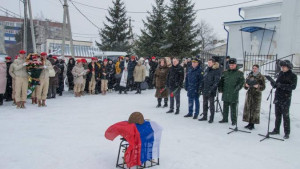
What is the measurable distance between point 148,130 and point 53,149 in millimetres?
2250

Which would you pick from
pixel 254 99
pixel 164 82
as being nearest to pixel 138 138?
pixel 254 99

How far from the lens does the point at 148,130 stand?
4.70 m

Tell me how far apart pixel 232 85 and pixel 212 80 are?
2.13ft

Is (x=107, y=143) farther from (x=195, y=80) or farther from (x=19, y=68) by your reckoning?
(x=19, y=68)

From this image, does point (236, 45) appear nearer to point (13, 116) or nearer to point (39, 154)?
point (13, 116)

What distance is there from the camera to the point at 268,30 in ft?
72.1

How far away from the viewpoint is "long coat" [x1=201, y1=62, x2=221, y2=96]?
8.49m

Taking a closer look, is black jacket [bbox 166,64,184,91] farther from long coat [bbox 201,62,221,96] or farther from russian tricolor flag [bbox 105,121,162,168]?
russian tricolor flag [bbox 105,121,162,168]

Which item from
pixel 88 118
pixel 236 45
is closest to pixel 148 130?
pixel 88 118

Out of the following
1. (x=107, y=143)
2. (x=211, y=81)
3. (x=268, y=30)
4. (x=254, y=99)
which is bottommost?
(x=107, y=143)

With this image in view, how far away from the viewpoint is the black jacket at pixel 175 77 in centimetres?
977

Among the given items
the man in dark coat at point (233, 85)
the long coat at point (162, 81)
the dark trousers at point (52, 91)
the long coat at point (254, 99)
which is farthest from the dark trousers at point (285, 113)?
the dark trousers at point (52, 91)

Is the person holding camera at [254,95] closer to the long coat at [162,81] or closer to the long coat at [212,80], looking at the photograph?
the long coat at [212,80]

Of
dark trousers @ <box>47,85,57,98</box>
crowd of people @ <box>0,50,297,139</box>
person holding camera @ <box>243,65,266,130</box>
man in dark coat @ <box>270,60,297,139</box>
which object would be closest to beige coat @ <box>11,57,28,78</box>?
crowd of people @ <box>0,50,297,139</box>
